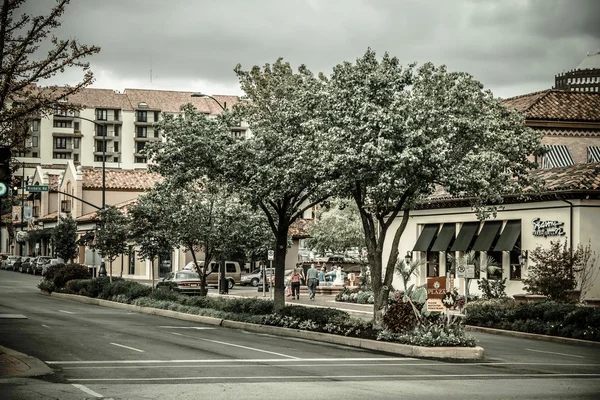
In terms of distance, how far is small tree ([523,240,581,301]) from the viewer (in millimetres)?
33688

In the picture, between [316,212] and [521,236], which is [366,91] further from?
[316,212]

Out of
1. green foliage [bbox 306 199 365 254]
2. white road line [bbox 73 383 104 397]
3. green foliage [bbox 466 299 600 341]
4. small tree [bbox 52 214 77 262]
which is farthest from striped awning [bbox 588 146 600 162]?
white road line [bbox 73 383 104 397]

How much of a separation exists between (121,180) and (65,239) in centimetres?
1695

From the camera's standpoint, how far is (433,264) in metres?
46.8

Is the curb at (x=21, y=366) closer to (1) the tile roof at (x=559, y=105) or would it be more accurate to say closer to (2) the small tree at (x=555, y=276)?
(2) the small tree at (x=555, y=276)

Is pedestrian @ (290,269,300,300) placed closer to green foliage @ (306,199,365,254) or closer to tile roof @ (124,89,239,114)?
green foliage @ (306,199,365,254)

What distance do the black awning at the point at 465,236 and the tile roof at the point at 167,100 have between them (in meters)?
95.0

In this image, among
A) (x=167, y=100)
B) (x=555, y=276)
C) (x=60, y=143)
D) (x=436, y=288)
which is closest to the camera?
(x=436, y=288)

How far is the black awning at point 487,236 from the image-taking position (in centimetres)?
4112

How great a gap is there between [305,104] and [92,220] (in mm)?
53252

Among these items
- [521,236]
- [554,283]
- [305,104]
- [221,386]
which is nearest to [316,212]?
[521,236]

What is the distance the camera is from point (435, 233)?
45.9 meters

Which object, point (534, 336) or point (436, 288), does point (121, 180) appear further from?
point (436, 288)

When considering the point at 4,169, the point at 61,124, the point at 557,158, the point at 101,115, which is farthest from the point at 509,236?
the point at 61,124
